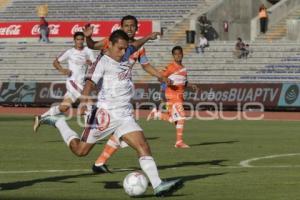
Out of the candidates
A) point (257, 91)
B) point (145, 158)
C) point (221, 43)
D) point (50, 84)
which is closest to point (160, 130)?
point (257, 91)

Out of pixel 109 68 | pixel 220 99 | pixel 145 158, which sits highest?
pixel 109 68

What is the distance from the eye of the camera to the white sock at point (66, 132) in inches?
511

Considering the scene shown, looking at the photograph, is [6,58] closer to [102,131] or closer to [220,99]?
[220,99]

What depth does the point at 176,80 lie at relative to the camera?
21.5 meters

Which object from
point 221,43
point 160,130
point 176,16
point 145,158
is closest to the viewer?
point 145,158

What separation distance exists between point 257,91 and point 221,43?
30.3ft

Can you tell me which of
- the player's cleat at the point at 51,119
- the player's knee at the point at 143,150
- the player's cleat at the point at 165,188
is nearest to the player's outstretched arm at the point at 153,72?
the player's cleat at the point at 51,119

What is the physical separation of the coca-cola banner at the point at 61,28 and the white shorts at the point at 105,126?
131ft

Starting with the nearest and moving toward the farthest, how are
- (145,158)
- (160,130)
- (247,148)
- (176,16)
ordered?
(145,158), (247,148), (160,130), (176,16)

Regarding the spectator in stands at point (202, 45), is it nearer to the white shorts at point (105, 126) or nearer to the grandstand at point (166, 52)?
the grandstand at point (166, 52)

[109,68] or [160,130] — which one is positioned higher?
[109,68]

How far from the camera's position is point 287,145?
21281mm

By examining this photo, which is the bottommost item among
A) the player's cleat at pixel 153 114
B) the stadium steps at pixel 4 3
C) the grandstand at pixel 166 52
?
the player's cleat at pixel 153 114

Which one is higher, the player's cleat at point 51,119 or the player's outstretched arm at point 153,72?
the player's outstretched arm at point 153,72
